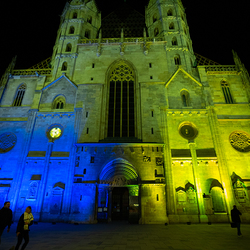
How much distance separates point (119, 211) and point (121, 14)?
3130cm

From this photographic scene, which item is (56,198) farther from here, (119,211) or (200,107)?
(200,107)

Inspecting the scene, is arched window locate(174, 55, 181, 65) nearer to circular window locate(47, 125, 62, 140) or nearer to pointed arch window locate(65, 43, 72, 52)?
pointed arch window locate(65, 43, 72, 52)

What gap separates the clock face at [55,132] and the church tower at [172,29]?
1516 centimetres

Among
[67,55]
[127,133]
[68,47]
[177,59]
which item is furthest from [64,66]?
[177,59]

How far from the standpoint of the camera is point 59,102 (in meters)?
21.5

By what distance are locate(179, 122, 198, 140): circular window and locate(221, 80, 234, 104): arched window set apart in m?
5.83

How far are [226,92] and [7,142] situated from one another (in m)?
25.4

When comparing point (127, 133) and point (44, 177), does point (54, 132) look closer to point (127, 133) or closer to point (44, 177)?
point (44, 177)

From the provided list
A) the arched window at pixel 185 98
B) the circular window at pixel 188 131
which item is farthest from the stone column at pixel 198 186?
the arched window at pixel 185 98

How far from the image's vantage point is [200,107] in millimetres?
20062

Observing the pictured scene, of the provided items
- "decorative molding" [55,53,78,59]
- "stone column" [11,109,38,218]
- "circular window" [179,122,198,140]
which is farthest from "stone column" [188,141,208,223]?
"decorative molding" [55,53,78,59]

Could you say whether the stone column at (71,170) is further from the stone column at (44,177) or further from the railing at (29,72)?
the railing at (29,72)

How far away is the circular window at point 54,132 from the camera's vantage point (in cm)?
1911

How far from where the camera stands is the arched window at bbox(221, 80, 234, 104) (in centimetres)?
2106
